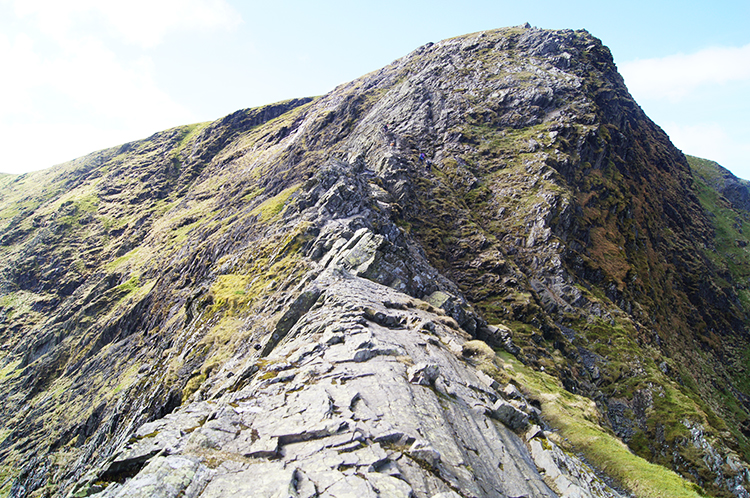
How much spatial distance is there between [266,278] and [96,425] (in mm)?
21993

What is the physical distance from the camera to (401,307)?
2358 cm

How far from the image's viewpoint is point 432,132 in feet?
271

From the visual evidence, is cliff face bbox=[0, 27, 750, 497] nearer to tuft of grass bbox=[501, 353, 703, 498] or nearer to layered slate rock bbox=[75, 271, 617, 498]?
layered slate rock bbox=[75, 271, 617, 498]

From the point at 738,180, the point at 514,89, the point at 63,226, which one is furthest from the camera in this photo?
the point at 738,180

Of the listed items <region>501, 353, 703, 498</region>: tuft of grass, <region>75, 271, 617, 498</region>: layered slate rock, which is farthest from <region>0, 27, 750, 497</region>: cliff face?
<region>501, 353, 703, 498</region>: tuft of grass

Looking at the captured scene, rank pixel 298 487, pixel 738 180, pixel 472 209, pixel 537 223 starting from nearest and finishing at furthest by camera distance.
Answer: pixel 298 487 → pixel 537 223 → pixel 472 209 → pixel 738 180

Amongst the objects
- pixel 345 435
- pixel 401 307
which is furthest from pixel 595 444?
pixel 345 435

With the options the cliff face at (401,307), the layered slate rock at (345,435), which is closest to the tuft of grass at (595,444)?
the cliff face at (401,307)

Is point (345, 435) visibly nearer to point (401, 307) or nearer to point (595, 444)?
point (401, 307)

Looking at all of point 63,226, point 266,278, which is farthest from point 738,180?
point 63,226

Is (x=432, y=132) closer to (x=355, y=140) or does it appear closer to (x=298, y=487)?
(x=355, y=140)

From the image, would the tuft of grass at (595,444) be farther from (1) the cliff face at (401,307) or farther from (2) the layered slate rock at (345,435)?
(2) the layered slate rock at (345,435)

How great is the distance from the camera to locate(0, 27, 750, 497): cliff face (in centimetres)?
1148

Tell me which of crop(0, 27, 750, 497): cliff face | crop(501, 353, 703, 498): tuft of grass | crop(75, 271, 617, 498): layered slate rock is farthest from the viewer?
crop(501, 353, 703, 498): tuft of grass
